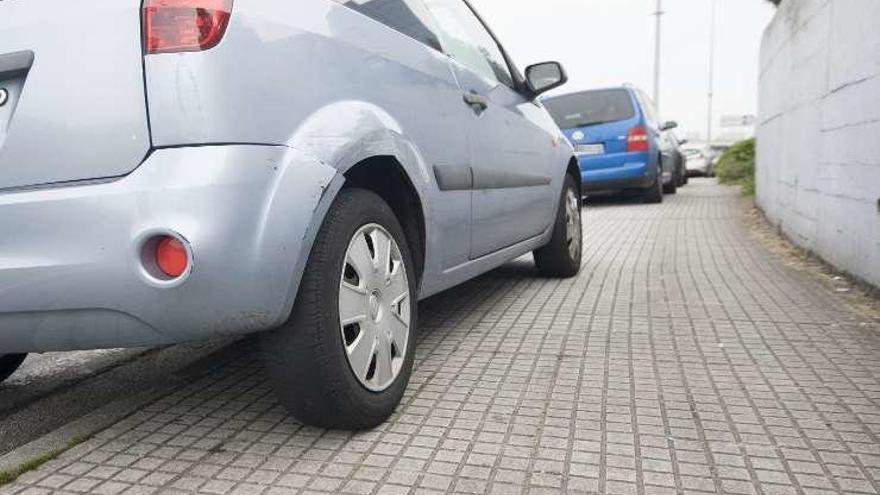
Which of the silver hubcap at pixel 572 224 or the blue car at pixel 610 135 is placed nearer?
the silver hubcap at pixel 572 224

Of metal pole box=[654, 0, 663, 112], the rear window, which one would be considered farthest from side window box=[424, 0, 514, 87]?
metal pole box=[654, 0, 663, 112]

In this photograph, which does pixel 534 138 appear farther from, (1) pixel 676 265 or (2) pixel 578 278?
(1) pixel 676 265

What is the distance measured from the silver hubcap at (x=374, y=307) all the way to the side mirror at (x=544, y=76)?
2.19 meters

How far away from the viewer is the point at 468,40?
12.3 feet

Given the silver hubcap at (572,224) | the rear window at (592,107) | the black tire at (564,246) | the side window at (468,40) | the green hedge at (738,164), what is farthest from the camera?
the green hedge at (738,164)

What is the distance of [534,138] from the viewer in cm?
430

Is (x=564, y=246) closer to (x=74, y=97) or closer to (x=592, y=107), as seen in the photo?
(x=74, y=97)

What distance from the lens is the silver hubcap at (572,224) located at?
16.7 ft

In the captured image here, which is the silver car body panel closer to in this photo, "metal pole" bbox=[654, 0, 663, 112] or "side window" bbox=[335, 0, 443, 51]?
"side window" bbox=[335, 0, 443, 51]

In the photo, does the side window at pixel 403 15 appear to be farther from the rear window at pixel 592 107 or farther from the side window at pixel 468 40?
the rear window at pixel 592 107

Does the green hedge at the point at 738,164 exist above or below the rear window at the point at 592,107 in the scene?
below

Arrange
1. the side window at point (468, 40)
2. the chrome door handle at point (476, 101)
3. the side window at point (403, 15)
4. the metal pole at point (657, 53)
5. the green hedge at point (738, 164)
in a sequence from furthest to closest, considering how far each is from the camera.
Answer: the metal pole at point (657, 53) < the green hedge at point (738, 164) < the side window at point (468, 40) < the chrome door handle at point (476, 101) < the side window at point (403, 15)

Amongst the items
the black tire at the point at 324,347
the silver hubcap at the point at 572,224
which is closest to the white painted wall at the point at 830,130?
the silver hubcap at the point at 572,224

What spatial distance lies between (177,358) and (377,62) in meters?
1.72
